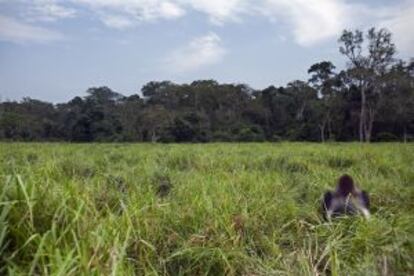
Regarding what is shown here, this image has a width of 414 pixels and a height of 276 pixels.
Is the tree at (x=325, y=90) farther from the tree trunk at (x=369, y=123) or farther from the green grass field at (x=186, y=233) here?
the green grass field at (x=186, y=233)

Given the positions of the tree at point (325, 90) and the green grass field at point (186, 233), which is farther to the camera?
the tree at point (325, 90)

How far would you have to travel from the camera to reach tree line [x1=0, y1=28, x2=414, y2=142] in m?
37.8

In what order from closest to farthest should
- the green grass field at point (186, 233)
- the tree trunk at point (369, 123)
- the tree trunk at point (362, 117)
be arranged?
the green grass field at point (186, 233) → the tree trunk at point (362, 117) → the tree trunk at point (369, 123)

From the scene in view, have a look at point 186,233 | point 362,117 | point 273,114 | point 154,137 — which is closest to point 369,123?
point 362,117

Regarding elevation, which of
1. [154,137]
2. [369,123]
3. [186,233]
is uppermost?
[186,233]

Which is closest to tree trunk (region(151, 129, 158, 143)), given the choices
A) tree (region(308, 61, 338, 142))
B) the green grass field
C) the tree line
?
the tree line

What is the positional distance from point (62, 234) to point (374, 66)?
38.0m

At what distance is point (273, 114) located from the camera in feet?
152

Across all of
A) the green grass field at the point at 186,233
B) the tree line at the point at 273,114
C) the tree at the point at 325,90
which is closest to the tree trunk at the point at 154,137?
the tree line at the point at 273,114

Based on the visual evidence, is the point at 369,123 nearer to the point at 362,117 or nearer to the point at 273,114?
the point at 362,117

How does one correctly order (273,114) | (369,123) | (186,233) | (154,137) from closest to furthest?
1. (186,233)
2. (369,123)
3. (154,137)
4. (273,114)

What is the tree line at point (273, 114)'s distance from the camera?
37.8m

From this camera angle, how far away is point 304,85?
152 feet

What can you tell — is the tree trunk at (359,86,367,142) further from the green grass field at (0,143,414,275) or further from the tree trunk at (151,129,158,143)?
the green grass field at (0,143,414,275)
